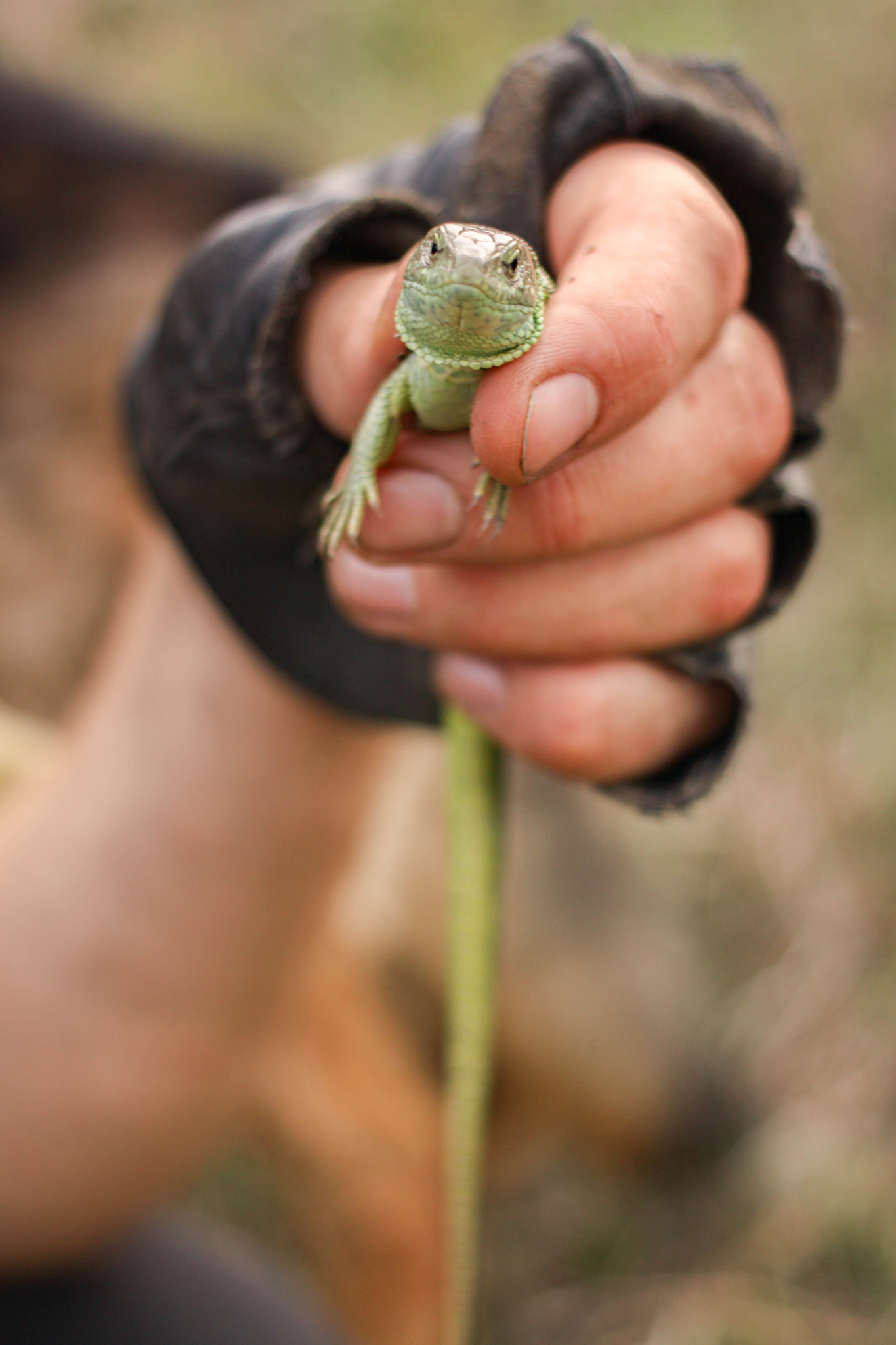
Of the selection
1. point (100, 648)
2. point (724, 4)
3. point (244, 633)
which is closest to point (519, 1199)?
point (100, 648)

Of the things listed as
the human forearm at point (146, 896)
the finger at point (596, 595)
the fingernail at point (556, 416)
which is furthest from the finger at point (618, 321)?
the human forearm at point (146, 896)

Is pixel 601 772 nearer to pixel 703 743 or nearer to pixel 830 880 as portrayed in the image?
pixel 703 743

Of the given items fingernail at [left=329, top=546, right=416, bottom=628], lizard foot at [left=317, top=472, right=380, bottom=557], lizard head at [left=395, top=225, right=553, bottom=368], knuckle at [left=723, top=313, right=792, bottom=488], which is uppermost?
lizard head at [left=395, top=225, right=553, bottom=368]

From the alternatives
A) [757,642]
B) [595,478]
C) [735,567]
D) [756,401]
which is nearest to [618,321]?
[595,478]

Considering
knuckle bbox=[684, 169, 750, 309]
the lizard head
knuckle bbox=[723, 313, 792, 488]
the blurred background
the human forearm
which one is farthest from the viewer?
the blurred background

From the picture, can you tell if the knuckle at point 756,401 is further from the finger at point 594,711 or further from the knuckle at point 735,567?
the finger at point 594,711

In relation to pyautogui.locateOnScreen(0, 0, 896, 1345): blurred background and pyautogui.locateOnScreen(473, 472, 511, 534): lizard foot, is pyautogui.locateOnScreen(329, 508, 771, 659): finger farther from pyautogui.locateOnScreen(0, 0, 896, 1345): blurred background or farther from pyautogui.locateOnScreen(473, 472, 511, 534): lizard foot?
pyautogui.locateOnScreen(0, 0, 896, 1345): blurred background

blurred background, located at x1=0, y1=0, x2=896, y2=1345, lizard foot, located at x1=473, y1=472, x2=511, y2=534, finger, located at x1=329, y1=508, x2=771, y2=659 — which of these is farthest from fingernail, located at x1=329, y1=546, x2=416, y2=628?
blurred background, located at x1=0, y1=0, x2=896, y2=1345

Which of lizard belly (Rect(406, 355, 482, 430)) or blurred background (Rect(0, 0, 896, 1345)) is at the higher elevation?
lizard belly (Rect(406, 355, 482, 430))
